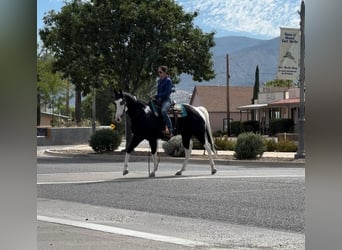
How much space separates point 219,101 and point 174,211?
7231cm

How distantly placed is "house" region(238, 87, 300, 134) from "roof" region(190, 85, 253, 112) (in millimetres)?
11412

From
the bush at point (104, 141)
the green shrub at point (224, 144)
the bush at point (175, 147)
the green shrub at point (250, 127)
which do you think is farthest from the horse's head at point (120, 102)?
the green shrub at point (250, 127)

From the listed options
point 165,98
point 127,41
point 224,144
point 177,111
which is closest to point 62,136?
point 224,144

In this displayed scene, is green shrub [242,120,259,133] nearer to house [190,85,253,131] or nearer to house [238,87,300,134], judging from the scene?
house [238,87,300,134]

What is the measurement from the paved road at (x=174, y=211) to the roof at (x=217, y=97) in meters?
64.9

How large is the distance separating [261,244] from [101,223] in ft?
8.57

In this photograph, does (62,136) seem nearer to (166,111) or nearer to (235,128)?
(235,128)

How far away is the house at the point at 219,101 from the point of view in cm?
7938

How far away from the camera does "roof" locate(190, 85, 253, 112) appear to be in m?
80.6

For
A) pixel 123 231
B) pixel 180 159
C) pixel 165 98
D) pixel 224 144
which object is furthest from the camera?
pixel 224 144

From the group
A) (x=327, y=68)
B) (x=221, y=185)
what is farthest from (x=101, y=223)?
(x=327, y=68)

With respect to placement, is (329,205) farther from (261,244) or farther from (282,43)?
(282,43)

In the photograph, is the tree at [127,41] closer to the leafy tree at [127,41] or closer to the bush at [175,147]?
the leafy tree at [127,41]

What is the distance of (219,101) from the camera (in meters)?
81.8
